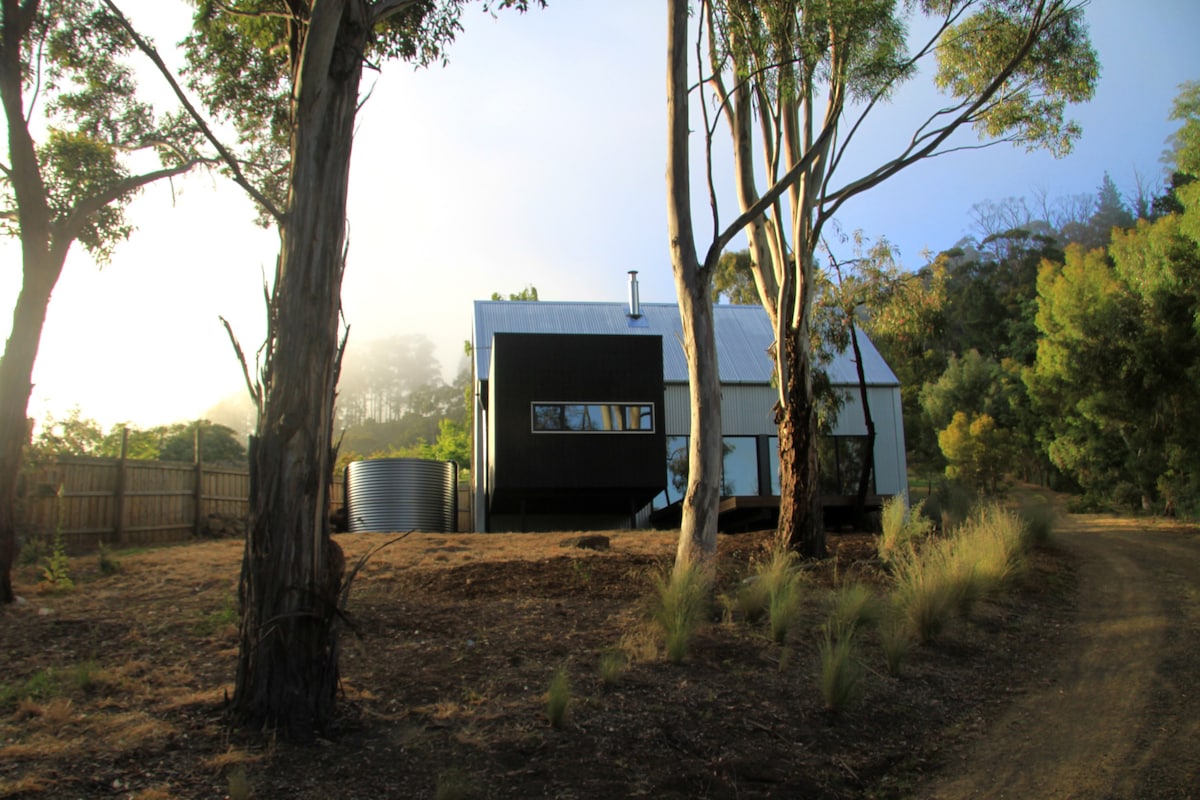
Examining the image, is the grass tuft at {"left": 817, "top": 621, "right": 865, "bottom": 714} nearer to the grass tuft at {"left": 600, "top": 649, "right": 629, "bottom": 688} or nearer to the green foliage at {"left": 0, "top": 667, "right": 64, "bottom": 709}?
the grass tuft at {"left": 600, "top": 649, "right": 629, "bottom": 688}

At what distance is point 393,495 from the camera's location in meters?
21.4

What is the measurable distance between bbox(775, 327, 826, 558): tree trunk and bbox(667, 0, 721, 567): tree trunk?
2410 millimetres

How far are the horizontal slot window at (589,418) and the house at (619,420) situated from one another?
0.07 ft

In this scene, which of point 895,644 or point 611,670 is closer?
point 611,670

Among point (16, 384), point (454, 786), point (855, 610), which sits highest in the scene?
point (16, 384)

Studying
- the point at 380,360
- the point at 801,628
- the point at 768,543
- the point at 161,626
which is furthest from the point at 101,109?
the point at 380,360

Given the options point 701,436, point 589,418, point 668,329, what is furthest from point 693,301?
point 668,329

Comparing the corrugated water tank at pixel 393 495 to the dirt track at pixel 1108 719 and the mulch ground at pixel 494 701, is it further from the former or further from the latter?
the dirt track at pixel 1108 719

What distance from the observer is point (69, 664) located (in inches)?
246

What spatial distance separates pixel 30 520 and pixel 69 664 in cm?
891

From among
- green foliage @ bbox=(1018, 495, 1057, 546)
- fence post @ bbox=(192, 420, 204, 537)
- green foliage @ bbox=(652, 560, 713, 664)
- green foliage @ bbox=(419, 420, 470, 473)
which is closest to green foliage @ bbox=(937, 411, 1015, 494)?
green foliage @ bbox=(1018, 495, 1057, 546)

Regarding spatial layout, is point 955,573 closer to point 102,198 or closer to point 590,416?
point 102,198

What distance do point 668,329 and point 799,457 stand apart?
581 inches

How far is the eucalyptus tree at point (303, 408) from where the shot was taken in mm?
4766
